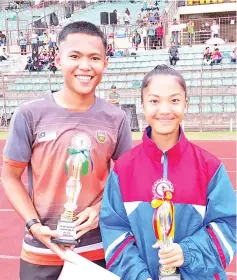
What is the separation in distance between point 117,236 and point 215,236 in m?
0.39

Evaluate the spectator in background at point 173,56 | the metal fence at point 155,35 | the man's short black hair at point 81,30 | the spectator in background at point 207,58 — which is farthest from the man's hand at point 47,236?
the metal fence at point 155,35

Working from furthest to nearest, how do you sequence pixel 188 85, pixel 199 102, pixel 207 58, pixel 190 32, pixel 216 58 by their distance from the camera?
1. pixel 190 32
2. pixel 207 58
3. pixel 216 58
4. pixel 188 85
5. pixel 199 102

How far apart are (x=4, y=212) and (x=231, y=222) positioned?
4.36 metres

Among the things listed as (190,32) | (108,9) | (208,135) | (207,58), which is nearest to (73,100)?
(208,135)

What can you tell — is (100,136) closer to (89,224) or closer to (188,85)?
(89,224)

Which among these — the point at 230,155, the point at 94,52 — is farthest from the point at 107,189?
the point at 230,155

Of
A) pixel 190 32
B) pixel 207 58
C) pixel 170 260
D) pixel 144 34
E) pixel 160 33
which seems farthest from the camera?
pixel 144 34

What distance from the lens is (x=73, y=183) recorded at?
1.88 metres

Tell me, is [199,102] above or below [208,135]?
above

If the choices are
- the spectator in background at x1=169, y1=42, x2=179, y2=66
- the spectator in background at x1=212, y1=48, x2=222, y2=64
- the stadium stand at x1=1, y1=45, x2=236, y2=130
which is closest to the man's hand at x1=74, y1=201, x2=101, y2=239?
the stadium stand at x1=1, y1=45, x2=236, y2=130

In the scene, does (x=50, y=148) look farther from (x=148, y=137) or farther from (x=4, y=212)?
(x=4, y=212)

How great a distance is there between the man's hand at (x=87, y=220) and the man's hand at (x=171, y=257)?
1.07ft

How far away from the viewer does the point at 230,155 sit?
8648 mm

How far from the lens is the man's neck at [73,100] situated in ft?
6.61
